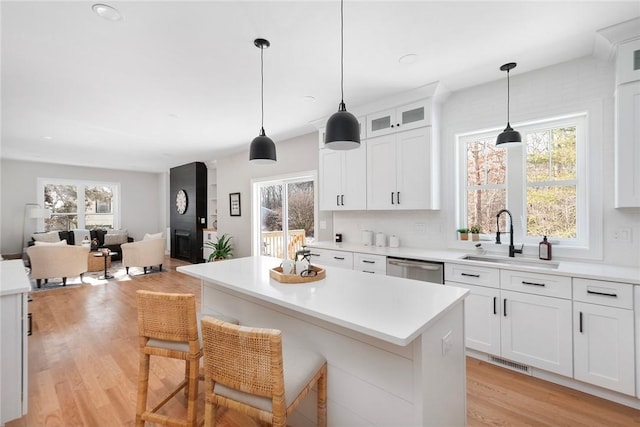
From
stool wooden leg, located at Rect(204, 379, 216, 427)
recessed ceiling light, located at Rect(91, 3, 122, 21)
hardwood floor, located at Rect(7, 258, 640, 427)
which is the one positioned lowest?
hardwood floor, located at Rect(7, 258, 640, 427)

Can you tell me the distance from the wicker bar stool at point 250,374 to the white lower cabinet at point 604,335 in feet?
6.95

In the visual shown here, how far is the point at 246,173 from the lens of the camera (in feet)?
20.0

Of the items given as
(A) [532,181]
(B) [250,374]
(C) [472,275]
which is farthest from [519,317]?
(B) [250,374]

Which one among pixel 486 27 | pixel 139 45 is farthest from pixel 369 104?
pixel 139 45

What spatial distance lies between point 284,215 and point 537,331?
13.1 ft

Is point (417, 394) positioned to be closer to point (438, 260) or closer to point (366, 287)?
point (366, 287)

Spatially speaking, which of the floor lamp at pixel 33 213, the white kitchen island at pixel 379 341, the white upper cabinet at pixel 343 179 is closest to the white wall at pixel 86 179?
the floor lamp at pixel 33 213

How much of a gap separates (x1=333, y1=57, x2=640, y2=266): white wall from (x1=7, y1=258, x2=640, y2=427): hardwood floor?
123 centimetres

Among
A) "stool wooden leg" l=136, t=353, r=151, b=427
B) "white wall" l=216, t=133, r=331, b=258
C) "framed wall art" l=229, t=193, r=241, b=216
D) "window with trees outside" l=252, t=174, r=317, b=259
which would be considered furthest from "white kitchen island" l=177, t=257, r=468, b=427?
"framed wall art" l=229, t=193, r=241, b=216

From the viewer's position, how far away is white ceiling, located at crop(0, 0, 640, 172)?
6.44ft

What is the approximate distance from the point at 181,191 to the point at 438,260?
289 inches

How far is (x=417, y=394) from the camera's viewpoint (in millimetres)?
1268

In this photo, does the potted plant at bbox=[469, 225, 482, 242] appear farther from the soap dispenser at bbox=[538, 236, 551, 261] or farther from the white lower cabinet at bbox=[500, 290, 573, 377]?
the white lower cabinet at bbox=[500, 290, 573, 377]

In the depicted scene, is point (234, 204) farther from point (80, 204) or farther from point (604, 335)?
point (604, 335)
